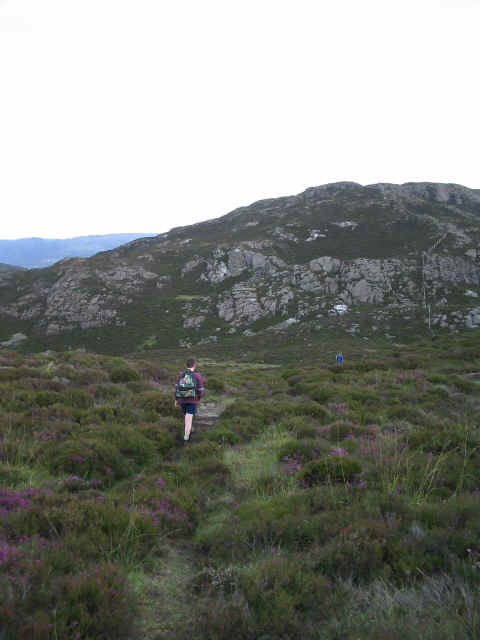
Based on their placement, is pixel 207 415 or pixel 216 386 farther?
pixel 216 386

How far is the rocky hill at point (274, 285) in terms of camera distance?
59250 mm

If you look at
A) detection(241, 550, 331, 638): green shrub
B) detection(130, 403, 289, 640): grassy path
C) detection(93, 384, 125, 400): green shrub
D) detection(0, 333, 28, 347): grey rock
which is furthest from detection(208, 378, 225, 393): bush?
detection(0, 333, 28, 347): grey rock

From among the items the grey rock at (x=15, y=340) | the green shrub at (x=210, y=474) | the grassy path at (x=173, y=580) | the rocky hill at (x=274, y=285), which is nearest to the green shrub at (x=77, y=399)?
the green shrub at (x=210, y=474)

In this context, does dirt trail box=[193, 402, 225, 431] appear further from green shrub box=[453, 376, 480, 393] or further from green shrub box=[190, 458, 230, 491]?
green shrub box=[453, 376, 480, 393]

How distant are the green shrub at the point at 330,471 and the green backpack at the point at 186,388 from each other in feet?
12.6

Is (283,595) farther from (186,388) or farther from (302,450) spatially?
(186,388)

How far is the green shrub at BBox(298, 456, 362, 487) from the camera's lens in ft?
18.7

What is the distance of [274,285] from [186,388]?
6215cm

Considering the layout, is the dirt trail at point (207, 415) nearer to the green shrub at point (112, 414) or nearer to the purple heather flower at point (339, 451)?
the green shrub at point (112, 414)

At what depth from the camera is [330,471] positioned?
575cm

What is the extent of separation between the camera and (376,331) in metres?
52.4

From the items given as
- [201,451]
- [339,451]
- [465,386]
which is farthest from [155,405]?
[465,386]

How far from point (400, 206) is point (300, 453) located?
3761 inches

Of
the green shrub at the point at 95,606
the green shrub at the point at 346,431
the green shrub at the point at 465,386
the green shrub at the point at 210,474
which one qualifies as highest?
the green shrub at the point at 95,606
